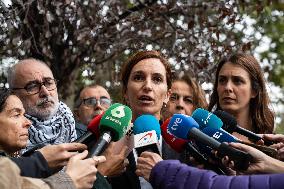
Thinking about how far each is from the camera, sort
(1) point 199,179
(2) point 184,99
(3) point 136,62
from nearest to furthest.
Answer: (1) point 199,179 → (3) point 136,62 → (2) point 184,99

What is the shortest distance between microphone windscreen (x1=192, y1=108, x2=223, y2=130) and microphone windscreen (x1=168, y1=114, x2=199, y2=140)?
0.60 feet

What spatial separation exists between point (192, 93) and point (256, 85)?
116 centimetres

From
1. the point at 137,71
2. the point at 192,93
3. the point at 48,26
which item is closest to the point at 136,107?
the point at 137,71

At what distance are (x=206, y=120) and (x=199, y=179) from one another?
64 cm

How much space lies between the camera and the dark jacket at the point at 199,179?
213 centimetres

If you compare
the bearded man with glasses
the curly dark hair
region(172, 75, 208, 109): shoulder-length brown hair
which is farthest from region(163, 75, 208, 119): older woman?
the curly dark hair

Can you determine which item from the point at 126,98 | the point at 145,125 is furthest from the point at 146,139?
the point at 126,98

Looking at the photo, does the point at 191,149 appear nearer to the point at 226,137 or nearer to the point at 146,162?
the point at 226,137

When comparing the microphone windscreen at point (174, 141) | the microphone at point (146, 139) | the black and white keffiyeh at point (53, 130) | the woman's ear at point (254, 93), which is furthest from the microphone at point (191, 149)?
the black and white keffiyeh at point (53, 130)

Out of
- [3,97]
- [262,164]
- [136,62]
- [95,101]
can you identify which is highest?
[136,62]

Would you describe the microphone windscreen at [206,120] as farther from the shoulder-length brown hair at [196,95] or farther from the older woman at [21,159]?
the shoulder-length brown hair at [196,95]

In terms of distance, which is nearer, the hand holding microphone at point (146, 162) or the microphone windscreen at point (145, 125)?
the hand holding microphone at point (146, 162)

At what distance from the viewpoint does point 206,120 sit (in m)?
2.83

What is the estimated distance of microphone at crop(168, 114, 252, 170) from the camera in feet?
7.91
